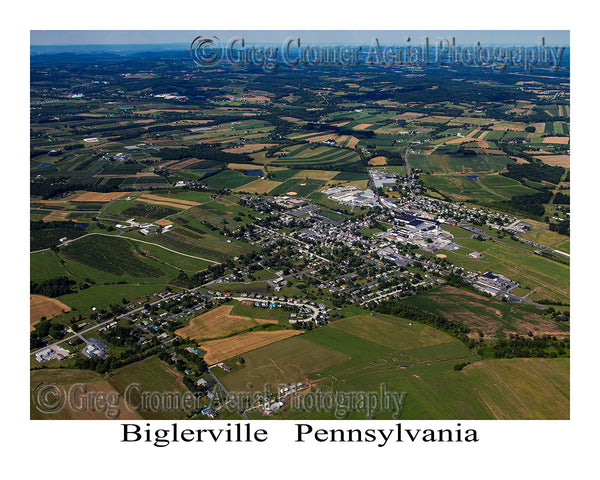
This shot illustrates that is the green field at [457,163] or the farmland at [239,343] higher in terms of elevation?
the green field at [457,163]

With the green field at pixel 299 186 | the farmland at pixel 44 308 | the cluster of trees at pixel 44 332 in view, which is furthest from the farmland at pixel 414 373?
the green field at pixel 299 186

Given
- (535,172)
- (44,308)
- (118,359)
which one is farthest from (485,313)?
(535,172)

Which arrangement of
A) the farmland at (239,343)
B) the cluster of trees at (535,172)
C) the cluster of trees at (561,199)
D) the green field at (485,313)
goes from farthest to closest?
the cluster of trees at (535,172), the cluster of trees at (561,199), the green field at (485,313), the farmland at (239,343)

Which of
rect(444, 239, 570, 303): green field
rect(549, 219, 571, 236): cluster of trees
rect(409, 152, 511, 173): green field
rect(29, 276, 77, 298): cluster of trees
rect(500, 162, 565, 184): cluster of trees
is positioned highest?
rect(409, 152, 511, 173): green field

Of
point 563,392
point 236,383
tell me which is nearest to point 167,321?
point 236,383

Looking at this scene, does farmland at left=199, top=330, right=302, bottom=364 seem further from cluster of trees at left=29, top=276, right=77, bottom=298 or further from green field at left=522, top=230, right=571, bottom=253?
green field at left=522, top=230, right=571, bottom=253

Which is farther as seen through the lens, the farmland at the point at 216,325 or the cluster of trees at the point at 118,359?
the farmland at the point at 216,325

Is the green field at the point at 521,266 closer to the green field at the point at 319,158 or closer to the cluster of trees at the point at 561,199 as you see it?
the cluster of trees at the point at 561,199

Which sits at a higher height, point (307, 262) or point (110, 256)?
point (110, 256)

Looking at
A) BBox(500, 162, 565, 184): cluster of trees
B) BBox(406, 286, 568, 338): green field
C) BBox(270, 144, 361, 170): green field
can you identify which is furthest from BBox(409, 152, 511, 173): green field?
BBox(406, 286, 568, 338): green field

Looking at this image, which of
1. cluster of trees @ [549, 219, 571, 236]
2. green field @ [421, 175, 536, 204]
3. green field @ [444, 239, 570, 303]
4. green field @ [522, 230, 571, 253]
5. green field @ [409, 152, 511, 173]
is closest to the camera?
green field @ [444, 239, 570, 303]

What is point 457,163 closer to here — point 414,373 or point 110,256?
point 110,256
